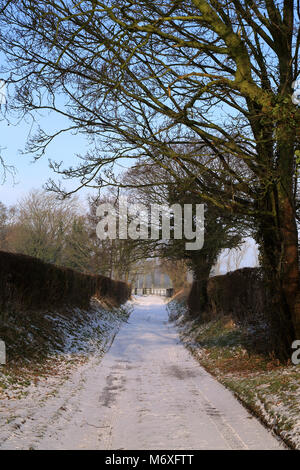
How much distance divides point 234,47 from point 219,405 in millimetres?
6092

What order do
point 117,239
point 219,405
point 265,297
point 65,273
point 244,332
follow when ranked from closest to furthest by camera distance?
1. point 219,405
2. point 265,297
3. point 244,332
4. point 65,273
5. point 117,239

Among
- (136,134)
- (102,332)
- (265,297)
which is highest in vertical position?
(136,134)

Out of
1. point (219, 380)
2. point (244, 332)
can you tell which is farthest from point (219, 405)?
point (244, 332)

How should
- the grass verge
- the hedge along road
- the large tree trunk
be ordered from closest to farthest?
the hedge along road
the grass verge
the large tree trunk

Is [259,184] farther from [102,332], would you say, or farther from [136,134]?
[102,332]

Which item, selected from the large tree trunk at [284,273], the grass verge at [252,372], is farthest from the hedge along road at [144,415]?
the large tree trunk at [284,273]

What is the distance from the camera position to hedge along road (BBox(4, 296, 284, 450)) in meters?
4.75

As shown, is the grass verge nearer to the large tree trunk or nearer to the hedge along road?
the hedge along road

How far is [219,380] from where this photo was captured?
8.66 metres

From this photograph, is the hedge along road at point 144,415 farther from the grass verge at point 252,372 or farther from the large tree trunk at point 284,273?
the large tree trunk at point 284,273

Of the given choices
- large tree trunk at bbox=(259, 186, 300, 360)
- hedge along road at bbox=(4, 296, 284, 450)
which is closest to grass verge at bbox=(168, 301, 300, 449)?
hedge along road at bbox=(4, 296, 284, 450)

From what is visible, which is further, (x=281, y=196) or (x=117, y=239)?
(x=117, y=239)

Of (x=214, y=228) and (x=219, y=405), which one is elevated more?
(x=214, y=228)

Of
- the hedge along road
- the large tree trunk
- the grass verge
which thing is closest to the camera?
the hedge along road
